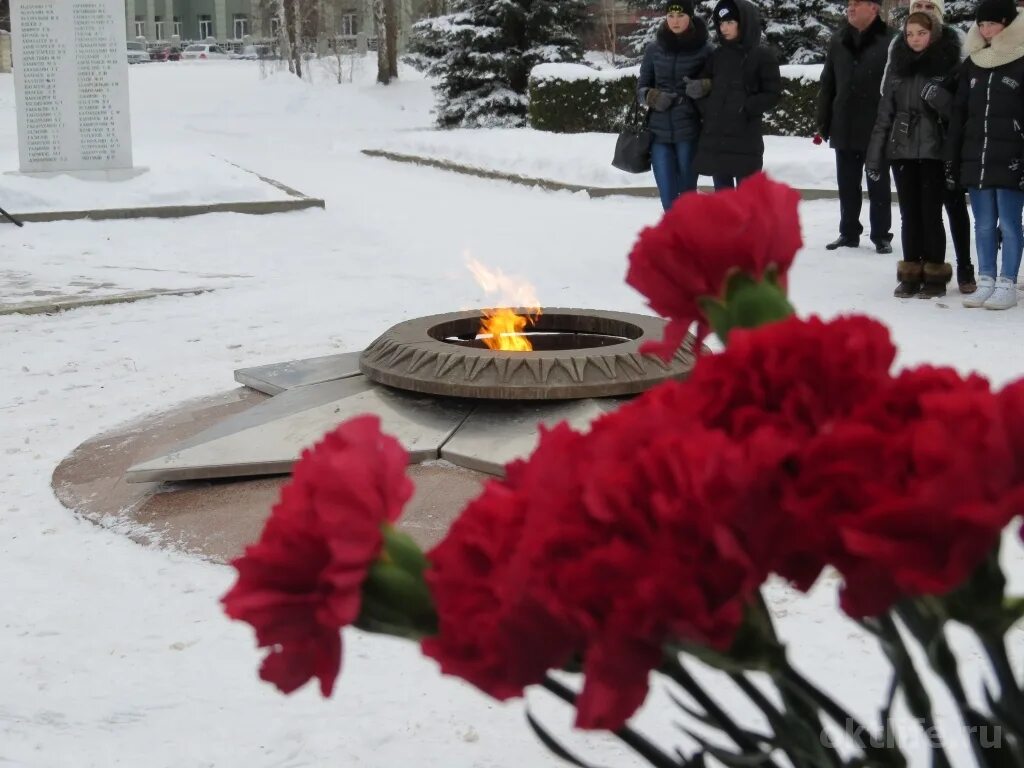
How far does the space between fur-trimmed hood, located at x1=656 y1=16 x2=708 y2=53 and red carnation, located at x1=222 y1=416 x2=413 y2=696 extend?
28.2 feet

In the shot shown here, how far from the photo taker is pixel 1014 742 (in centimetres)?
69

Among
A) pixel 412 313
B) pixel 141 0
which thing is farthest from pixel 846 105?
pixel 141 0

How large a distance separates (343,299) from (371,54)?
127 ft

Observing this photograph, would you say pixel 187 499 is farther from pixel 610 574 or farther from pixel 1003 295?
pixel 1003 295

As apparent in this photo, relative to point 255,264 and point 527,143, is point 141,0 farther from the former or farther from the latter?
point 255,264

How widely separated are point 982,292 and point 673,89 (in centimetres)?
266

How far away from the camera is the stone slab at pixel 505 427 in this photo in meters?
4.19

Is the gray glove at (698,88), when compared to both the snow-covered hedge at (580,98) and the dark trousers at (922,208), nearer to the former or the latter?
the dark trousers at (922,208)

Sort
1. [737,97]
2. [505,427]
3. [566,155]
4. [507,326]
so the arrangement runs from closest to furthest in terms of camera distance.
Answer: [505,427]
[507,326]
[737,97]
[566,155]

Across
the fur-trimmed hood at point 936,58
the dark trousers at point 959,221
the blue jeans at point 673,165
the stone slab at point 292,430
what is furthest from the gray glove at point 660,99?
the stone slab at point 292,430

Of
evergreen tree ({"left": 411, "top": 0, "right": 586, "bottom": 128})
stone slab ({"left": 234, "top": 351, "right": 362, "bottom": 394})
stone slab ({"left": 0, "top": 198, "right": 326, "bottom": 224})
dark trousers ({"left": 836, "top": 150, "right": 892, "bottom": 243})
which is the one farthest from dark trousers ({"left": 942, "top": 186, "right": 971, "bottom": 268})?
evergreen tree ({"left": 411, "top": 0, "right": 586, "bottom": 128})

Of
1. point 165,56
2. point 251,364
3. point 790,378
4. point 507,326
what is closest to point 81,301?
point 251,364

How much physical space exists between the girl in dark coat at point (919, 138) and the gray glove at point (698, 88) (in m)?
1.33

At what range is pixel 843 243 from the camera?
9.55 metres
